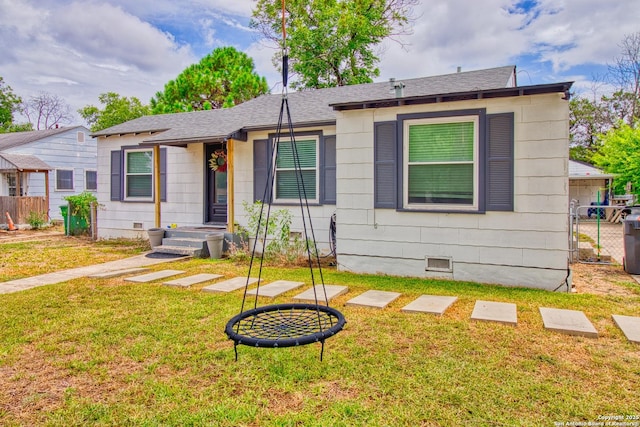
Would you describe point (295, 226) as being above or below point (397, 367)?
above

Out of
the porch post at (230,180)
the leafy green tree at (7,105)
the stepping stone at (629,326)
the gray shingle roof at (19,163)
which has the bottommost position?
the stepping stone at (629,326)

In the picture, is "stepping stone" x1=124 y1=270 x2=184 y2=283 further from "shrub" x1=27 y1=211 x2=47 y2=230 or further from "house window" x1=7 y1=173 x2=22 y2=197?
"house window" x1=7 y1=173 x2=22 y2=197

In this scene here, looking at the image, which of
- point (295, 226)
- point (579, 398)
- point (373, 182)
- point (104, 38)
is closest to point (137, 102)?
point (104, 38)

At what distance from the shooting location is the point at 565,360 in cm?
306

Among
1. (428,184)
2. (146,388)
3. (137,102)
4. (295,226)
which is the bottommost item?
(146,388)

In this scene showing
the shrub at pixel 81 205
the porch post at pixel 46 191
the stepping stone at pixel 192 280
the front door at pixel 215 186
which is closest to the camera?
the stepping stone at pixel 192 280

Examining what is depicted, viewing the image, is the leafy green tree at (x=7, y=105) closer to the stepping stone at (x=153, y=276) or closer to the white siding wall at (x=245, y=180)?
the white siding wall at (x=245, y=180)

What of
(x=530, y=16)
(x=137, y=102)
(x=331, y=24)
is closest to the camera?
(x=530, y=16)

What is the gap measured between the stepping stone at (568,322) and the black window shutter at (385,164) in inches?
107

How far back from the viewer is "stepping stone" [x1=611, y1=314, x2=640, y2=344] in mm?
3470

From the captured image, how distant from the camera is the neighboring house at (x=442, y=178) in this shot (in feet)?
17.8

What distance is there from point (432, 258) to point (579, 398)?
3725 mm

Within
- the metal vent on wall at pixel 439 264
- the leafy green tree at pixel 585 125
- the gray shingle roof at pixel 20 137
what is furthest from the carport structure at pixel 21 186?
the leafy green tree at pixel 585 125

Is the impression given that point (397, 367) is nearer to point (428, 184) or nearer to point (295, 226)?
point (428, 184)
